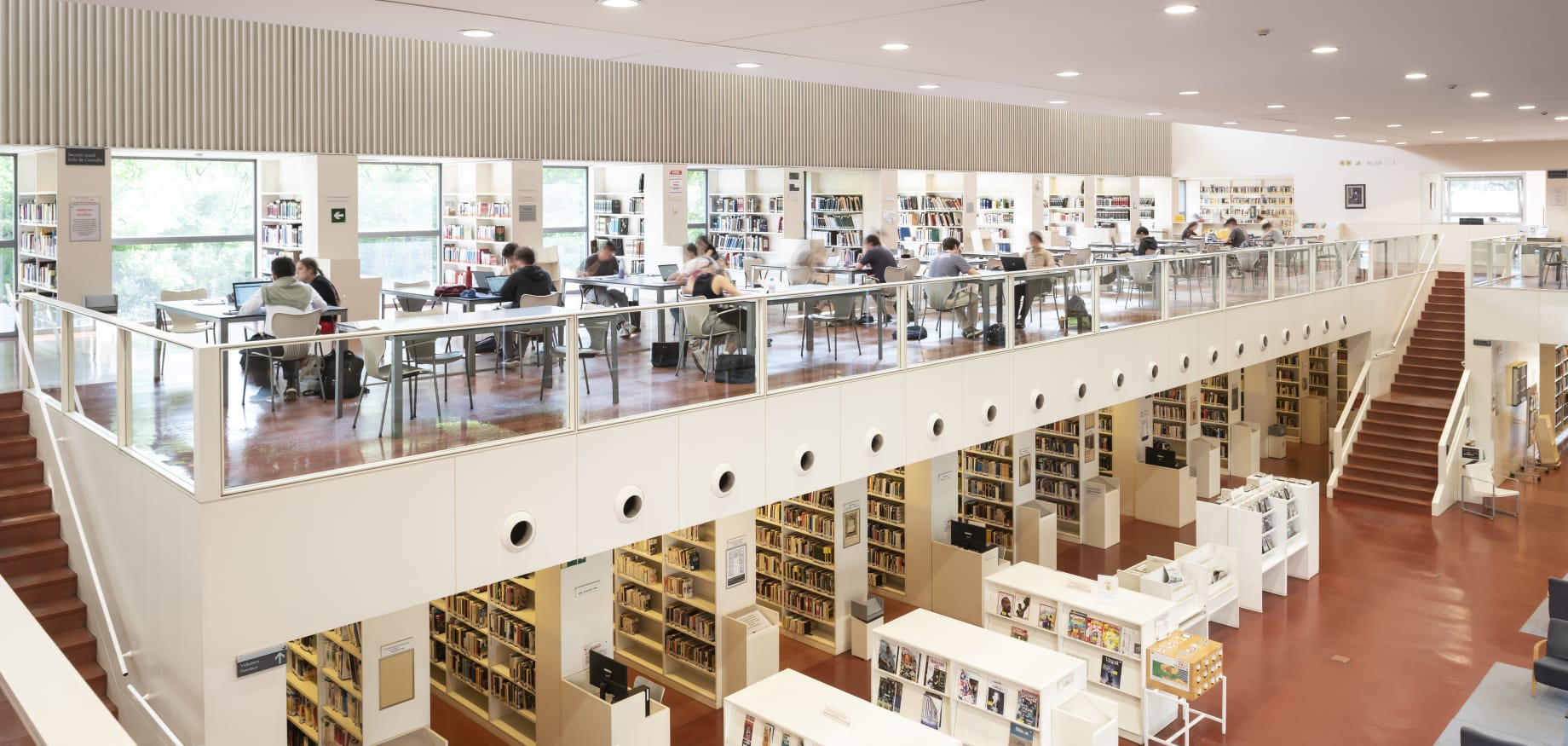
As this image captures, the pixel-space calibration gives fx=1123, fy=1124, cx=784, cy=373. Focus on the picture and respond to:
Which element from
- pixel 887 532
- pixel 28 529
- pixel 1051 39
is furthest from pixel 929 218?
pixel 28 529

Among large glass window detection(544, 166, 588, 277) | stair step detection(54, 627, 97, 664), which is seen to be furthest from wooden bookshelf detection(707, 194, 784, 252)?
stair step detection(54, 627, 97, 664)

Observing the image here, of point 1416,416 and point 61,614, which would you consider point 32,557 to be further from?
point 1416,416

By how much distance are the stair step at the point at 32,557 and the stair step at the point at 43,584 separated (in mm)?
37

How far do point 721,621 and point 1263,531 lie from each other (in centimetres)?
642

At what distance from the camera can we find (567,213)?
17.1 metres

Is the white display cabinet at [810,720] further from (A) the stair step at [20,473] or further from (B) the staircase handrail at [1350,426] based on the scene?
(B) the staircase handrail at [1350,426]

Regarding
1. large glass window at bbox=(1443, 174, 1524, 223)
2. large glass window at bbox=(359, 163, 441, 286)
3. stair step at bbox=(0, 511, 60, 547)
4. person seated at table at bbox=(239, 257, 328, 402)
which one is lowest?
stair step at bbox=(0, 511, 60, 547)

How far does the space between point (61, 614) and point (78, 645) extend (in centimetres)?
25

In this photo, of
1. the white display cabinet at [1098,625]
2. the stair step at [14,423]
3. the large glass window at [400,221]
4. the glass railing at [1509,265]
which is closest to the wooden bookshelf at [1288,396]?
the glass railing at [1509,265]

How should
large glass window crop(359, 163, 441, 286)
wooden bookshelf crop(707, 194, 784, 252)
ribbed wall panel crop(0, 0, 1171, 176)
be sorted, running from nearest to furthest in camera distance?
ribbed wall panel crop(0, 0, 1171, 176) → large glass window crop(359, 163, 441, 286) → wooden bookshelf crop(707, 194, 784, 252)

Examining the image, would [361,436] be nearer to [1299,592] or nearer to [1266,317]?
[1299,592]

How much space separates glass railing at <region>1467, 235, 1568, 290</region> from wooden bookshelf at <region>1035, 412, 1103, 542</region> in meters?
6.90

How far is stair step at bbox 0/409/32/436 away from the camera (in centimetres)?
803

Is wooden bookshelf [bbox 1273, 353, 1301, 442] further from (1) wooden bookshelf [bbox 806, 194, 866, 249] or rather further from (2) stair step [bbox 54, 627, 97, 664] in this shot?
(2) stair step [bbox 54, 627, 97, 664]
